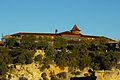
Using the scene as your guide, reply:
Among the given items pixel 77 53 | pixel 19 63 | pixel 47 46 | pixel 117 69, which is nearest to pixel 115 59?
pixel 117 69

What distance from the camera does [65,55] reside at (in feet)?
203

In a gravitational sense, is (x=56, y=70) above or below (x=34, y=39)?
below

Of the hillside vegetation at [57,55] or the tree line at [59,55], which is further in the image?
the tree line at [59,55]

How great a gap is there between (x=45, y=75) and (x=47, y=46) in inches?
246

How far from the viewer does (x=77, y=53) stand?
6316 centimetres

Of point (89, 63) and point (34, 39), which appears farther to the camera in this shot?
point (34, 39)

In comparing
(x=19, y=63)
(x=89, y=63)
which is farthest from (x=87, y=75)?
(x=19, y=63)

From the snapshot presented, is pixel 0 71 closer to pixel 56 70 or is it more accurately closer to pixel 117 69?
pixel 56 70

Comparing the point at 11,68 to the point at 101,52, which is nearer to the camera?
the point at 11,68

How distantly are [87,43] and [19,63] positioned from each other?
14.4 meters

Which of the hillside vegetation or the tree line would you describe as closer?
the hillside vegetation

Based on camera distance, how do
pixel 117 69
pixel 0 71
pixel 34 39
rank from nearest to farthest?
pixel 0 71 < pixel 117 69 < pixel 34 39

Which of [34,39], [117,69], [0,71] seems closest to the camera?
[0,71]

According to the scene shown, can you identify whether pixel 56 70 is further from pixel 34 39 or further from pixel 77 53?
pixel 34 39
